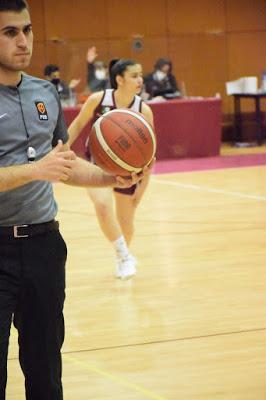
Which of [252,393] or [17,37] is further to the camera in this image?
[252,393]

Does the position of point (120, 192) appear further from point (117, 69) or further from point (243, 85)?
point (243, 85)

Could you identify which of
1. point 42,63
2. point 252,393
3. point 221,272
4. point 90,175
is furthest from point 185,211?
point 42,63

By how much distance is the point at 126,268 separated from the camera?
7.43 meters

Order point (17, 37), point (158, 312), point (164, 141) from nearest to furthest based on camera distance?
1. point (17, 37)
2. point (158, 312)
3. point (164, 141)

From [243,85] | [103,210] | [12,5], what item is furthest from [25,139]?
[243,85]

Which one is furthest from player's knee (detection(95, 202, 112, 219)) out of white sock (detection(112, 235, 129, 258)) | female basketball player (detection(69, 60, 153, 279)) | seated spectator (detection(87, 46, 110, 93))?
seated spectator (detection(87, 46, 110, 93))

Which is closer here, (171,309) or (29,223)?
(29,223)

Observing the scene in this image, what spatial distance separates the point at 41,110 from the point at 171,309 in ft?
10.1

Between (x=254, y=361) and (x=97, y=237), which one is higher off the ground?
(x=254, y=361)

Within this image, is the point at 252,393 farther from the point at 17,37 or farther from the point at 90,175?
the point at 17,37

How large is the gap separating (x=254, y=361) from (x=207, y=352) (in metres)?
0.32

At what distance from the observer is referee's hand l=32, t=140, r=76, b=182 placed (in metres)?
3.27

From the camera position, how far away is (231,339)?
18.1 ft

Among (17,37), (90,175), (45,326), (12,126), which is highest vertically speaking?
(17,37)
